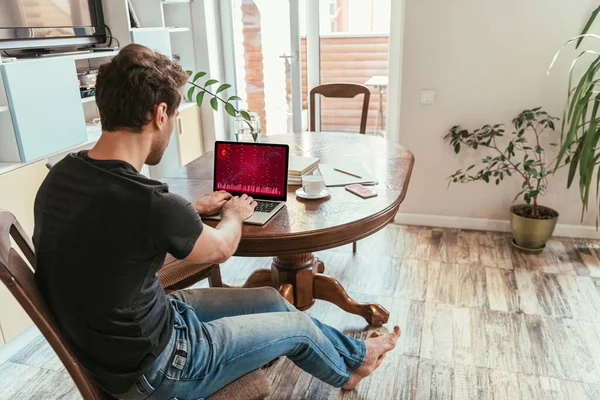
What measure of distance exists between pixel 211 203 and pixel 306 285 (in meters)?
0.70

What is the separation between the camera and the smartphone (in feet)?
5.59

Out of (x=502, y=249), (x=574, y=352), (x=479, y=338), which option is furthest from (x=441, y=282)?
(x=574, y=352)

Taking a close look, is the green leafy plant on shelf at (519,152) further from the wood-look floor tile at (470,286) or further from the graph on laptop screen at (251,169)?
the graph on laptop screen at (251,169)

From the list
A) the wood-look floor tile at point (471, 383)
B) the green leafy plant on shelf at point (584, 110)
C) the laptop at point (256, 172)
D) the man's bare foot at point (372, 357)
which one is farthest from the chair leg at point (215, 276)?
the green leafy plant on shelf at point (584, 110)

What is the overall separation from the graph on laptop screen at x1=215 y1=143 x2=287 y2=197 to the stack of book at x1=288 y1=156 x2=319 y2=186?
24cm

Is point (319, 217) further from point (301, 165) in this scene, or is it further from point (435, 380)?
point (435, 380)

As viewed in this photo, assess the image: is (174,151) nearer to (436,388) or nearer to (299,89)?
(299,89)

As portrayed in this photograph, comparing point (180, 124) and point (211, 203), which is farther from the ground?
point (211, 203)

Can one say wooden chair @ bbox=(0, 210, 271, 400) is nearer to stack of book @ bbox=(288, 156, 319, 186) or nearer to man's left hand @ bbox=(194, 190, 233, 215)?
man's left hand @ bbox=(194, 190, 233, 215)

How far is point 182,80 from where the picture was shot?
1.21 metres

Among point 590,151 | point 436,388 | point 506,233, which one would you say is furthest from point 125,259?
point 506,233

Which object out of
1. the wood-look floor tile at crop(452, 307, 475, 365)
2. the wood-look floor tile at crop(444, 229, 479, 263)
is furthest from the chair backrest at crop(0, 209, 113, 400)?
the wood-look floor tile at crop(444, 229, 479, 263)

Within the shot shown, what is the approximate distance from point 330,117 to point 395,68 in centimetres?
76

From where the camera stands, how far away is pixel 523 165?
2879 mm
